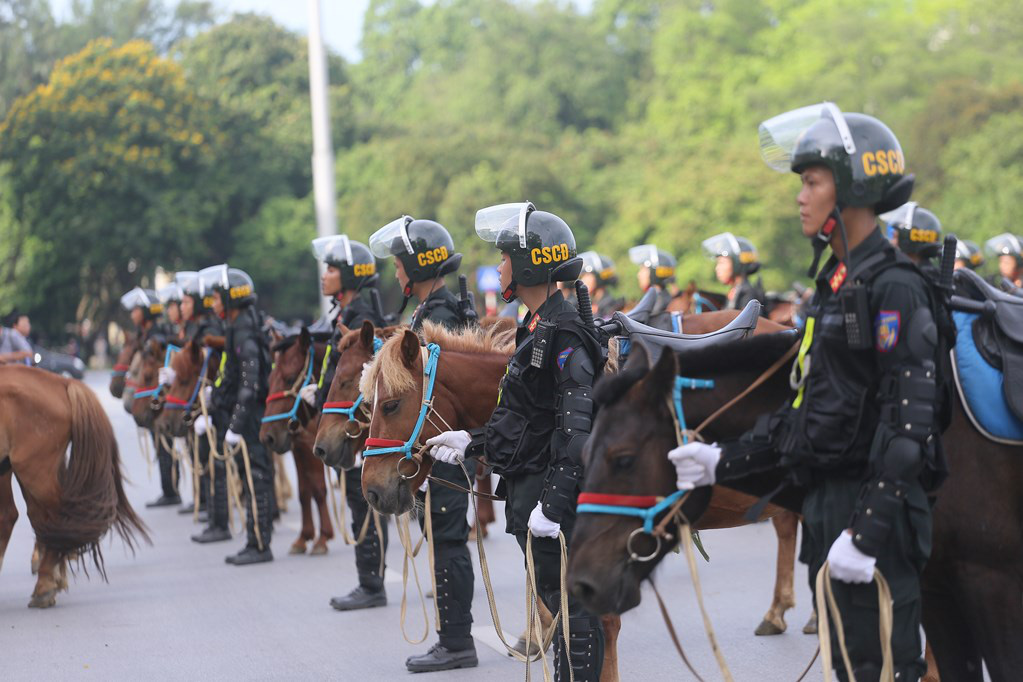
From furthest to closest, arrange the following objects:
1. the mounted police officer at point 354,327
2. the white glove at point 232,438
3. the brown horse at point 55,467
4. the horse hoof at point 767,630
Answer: the white glove at point 232,438, the brown horse at point 55,467, the mounted police officer at point 354,327, the horse hoof at point 767,630

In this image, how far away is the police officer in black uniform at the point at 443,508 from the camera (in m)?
7.10

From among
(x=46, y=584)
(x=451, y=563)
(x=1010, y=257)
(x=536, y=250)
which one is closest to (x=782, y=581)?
(x=451, y=563)

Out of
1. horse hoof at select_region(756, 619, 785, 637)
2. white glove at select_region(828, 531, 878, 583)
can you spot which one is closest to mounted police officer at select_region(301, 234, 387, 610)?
horse hoof at select_region(756, 619, 785, 637)

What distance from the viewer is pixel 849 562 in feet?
11.4

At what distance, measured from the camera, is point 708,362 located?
3887mm

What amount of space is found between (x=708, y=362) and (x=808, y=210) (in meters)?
0.54

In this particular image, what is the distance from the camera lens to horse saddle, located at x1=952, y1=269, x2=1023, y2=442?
4.04 m

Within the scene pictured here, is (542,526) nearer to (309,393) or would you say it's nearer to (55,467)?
(309,393)

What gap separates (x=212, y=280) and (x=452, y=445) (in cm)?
660

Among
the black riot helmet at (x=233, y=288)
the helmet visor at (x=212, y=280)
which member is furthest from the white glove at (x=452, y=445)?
the helmet visor at (x=212, y=280)

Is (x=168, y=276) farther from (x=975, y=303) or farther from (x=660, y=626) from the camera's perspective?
(x=975, y=303)

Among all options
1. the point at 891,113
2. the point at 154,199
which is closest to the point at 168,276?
the point at 154,199

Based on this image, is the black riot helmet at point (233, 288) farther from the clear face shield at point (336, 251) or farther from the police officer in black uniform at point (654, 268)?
the police officer in black uniform at point (654, 268)

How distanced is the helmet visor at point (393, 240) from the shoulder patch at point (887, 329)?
4296mm
